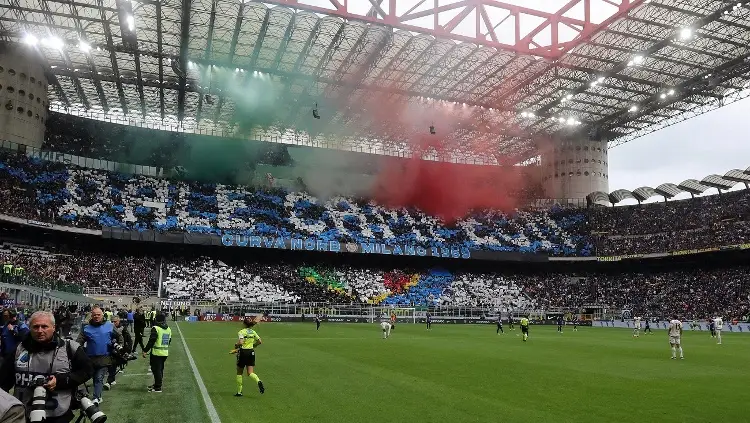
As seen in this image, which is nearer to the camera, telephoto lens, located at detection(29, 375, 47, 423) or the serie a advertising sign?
telephoto lens, located at detection(29, 375, 47, 423)

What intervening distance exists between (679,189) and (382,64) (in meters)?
44.1

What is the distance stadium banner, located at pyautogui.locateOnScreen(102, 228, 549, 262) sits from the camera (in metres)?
58.5

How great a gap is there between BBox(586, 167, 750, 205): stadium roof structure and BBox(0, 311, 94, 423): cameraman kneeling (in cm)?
7355

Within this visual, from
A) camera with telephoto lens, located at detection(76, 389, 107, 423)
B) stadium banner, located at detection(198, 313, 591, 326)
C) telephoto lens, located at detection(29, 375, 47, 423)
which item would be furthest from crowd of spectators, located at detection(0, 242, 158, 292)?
camera with telephoto lens, located at detection(76, 389, 107, 423)

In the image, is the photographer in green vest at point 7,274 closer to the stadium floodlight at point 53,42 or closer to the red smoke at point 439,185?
the stadium floodlight at point 53,42

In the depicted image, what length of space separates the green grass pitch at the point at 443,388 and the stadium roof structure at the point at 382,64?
24587mm

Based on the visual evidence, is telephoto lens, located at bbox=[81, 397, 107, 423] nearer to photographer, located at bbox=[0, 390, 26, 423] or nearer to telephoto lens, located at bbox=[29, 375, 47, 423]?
telephoto lens, located at bbox=[29, 375, 47, 423]

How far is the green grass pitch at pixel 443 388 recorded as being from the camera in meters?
11.2

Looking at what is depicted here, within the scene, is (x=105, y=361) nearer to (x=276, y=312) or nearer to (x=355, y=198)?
(x=276, y=312)

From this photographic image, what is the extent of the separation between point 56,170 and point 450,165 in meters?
49.0

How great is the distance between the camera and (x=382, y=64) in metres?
51.7

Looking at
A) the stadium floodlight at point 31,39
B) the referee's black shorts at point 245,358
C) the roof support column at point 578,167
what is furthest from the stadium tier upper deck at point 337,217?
the referee's black shorts at point 245,358

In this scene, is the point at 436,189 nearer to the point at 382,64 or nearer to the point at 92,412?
the point at 382,64

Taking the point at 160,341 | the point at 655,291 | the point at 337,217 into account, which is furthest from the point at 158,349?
the point at 655,291
